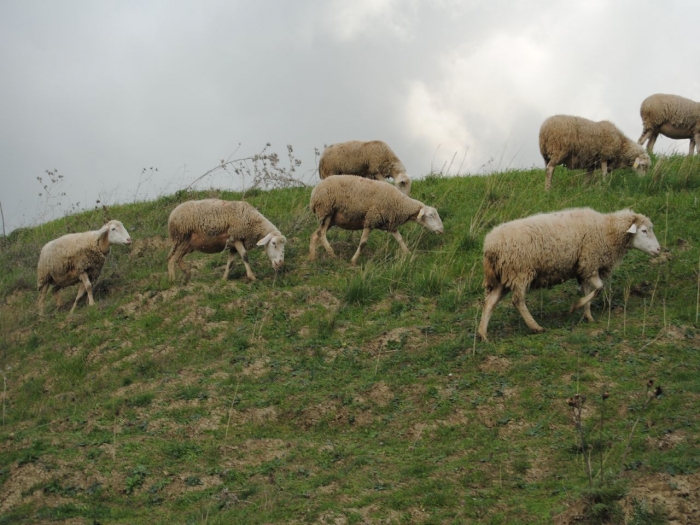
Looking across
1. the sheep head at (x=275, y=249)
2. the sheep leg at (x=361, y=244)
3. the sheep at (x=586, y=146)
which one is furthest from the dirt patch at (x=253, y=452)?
the sheep at (x=586, y=146)

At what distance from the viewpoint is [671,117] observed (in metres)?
20.2

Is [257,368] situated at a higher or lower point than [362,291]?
lower

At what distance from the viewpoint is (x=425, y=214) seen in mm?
15633

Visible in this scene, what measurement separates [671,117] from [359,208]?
984cm

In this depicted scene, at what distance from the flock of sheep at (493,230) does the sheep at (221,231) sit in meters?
0.02

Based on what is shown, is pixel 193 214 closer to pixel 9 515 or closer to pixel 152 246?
pixel 152 246

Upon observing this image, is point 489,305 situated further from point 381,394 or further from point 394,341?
point 381,394

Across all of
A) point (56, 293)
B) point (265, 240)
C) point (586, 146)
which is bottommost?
point (56, 293)

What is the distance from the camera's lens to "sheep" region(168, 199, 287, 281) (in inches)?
592

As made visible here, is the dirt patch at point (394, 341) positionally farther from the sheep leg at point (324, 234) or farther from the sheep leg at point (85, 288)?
the sheep leg at point (85, 288)

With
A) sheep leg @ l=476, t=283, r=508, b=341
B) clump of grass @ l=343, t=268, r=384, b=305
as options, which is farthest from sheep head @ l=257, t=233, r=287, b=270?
sheep leg @ l=476, t=283, r=508, b=341

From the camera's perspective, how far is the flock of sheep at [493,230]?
11.1m

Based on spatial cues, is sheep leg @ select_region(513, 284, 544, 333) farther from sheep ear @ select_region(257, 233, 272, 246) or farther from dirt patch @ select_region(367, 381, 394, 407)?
sheep ear @ select_region(257, 233, 272, 246)

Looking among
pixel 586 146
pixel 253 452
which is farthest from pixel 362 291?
pixel 586 146
